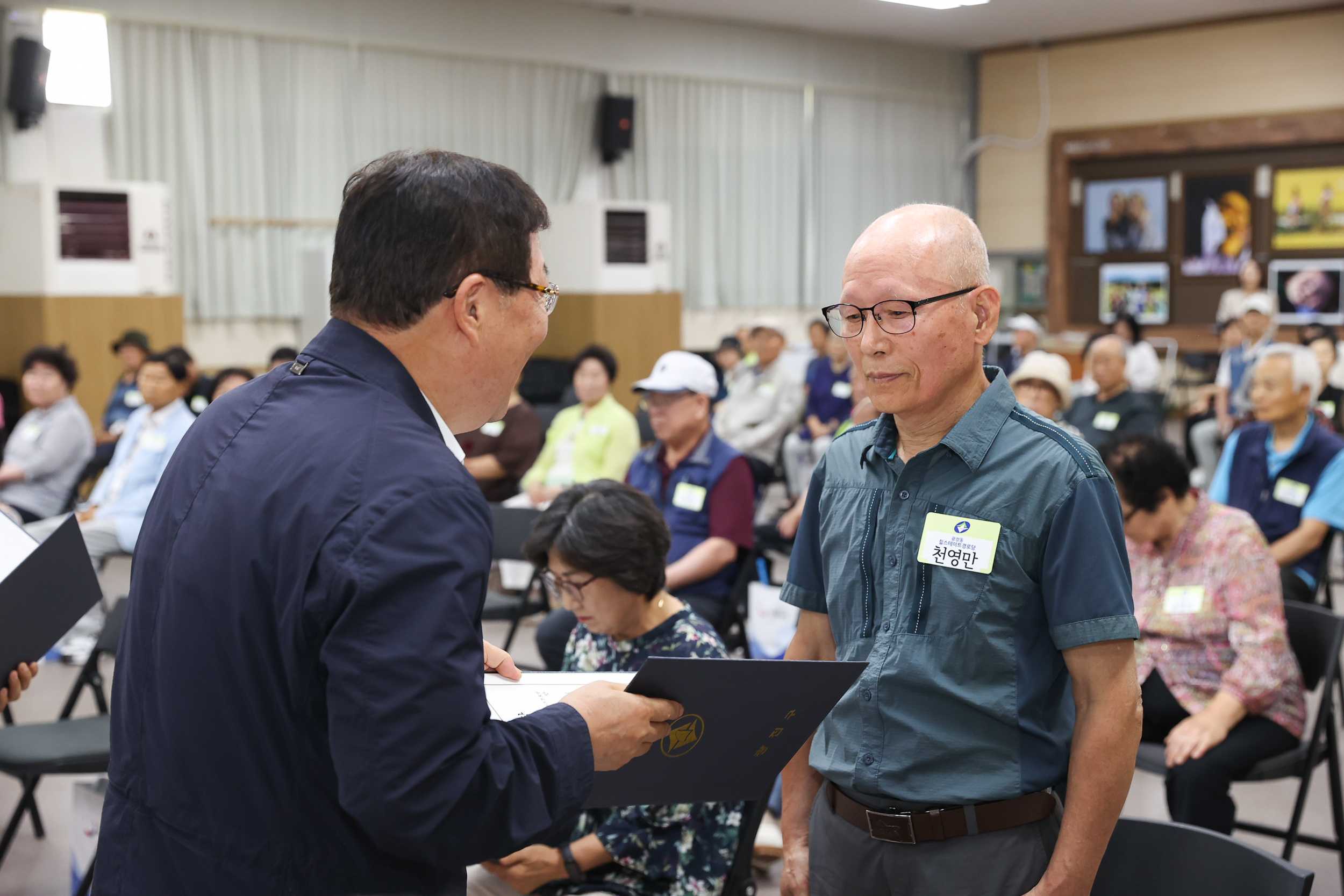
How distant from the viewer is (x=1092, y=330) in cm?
1359

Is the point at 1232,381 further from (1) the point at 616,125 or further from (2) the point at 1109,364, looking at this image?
(1) the point at 616,125

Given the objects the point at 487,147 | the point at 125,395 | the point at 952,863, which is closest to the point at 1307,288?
the point at 487,147

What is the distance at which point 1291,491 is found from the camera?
4145 millimetres

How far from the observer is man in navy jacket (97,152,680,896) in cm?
96

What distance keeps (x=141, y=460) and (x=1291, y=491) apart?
4.77 m

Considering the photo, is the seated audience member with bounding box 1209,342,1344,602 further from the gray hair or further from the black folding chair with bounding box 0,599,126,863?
the black folding chair with bounding box 0,599,126,863

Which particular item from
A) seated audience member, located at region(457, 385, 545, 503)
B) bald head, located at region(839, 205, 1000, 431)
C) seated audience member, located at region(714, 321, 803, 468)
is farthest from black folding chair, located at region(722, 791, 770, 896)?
seated audience member, located at region(714, 321, 803, 468)

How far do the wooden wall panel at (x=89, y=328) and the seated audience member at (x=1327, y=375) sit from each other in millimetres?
7581

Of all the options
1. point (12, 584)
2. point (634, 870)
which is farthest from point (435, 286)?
point (634, 870)

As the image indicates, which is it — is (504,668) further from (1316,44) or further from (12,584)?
(1316,44)

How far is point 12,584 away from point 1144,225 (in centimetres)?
1348

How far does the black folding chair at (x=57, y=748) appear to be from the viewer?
9.31ft

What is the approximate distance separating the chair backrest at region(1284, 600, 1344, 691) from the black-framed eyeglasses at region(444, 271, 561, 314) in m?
2.47

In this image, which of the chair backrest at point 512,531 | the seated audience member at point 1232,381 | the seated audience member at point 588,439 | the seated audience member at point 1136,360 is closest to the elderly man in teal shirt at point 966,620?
the chair backrest at point 512,531
